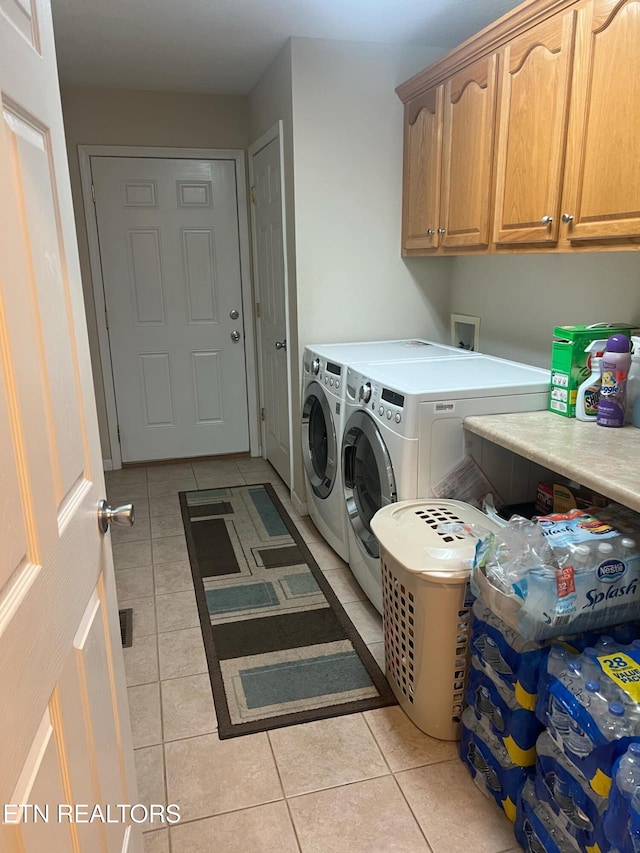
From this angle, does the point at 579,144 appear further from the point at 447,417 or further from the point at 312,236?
the point at 312,236

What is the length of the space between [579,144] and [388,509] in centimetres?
124

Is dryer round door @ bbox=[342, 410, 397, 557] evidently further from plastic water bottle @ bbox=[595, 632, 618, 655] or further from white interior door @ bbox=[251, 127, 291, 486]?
white interior door @ bbox=[251, 127, 291, 486]

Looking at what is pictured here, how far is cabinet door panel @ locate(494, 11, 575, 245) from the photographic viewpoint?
1.85 meters

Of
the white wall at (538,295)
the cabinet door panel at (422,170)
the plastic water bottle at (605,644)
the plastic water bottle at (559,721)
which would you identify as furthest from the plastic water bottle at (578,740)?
the cabinet door panel at (422,170)

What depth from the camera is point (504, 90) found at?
212 centimetres

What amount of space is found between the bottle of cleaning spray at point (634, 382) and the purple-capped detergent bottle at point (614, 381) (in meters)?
0.04

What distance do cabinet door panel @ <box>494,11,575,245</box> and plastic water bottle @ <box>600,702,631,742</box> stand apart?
1.40m

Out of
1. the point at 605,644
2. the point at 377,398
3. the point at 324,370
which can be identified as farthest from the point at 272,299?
the point at 605,644

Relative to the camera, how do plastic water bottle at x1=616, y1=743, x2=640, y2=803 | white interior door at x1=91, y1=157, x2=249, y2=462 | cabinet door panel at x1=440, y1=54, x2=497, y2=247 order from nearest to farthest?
plastic water bottle at x1=616, y1=743, x2=640, y2=803 < cabinet door panel at x1=440, y1=54, x2=497, y2=247 < white interior door at x1=91, y1=157, x2=249, y2=462

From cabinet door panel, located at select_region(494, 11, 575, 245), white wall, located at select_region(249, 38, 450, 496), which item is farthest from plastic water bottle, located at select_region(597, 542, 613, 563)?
white wall, located at select_region(249, 38, 450, 496)

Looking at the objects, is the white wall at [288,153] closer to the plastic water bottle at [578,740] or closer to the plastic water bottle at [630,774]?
the plastic water bottle at [578,740]

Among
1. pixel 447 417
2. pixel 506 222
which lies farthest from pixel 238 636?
pixel 506 222

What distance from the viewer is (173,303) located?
13.2ft

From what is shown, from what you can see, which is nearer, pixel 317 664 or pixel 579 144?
pixel 579 144
